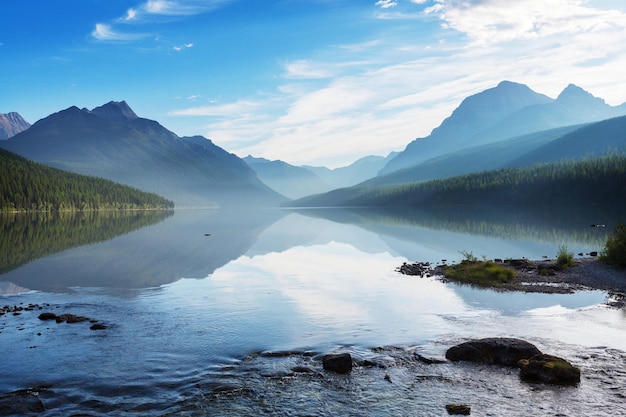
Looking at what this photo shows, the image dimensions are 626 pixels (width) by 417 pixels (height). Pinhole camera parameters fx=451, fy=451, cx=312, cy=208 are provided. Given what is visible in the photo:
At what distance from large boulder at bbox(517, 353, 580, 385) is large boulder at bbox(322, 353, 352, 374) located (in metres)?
6.77

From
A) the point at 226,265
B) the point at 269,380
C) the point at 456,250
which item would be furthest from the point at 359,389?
the point at 456,250

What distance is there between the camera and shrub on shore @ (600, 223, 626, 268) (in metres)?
41.3

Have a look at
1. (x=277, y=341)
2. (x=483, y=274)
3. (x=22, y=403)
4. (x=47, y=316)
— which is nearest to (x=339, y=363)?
(x=277, y=341)

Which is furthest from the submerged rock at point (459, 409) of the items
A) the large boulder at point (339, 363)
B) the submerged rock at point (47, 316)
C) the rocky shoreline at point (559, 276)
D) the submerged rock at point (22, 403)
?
the submerged rock at point (47, 316)

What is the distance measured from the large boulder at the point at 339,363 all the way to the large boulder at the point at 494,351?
4680 millimetres

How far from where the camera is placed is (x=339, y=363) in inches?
725

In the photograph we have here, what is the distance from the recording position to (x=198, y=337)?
2317 cm

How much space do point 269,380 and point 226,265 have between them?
1350 inches

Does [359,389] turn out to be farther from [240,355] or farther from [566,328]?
[566,328]

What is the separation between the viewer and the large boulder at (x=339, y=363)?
1833cm

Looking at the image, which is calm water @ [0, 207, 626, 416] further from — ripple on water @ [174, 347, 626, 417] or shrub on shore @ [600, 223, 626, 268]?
shrub on shore @ [600, 223, 626, 268]

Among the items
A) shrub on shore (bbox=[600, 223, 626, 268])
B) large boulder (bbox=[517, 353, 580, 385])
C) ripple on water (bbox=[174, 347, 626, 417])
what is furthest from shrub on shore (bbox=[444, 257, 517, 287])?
large boulder (bbox=[517, 353, 580, 385])

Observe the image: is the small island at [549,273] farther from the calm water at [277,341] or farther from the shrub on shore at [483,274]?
the calm water at [277,341]

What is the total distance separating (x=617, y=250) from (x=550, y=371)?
3145 cm
